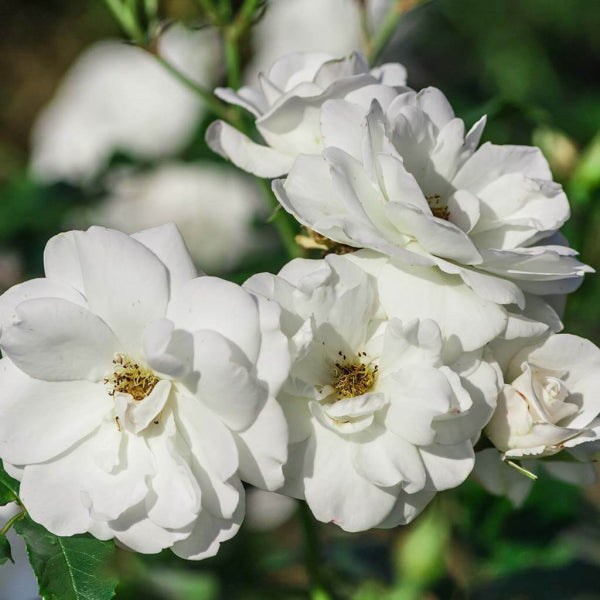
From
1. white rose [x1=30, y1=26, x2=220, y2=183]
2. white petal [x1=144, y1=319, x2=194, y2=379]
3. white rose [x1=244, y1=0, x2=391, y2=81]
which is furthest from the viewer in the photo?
white rose [x1=244, y1=0, x2=391, y2=81]

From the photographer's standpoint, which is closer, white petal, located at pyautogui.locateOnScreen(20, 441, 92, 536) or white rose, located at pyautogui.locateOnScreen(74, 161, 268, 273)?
white petal, located at pyautogui.locateOnScreen(20, 441, 92, 536)

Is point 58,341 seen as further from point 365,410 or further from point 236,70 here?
point 236,70

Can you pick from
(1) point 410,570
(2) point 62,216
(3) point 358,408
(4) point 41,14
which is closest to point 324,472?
(3) point 358,408

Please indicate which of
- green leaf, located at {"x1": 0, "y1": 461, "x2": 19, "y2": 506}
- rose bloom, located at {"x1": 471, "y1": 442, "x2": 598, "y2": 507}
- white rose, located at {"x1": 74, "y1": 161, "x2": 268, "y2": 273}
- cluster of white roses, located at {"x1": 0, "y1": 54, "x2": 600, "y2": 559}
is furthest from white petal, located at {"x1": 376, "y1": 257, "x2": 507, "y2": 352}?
white rose, located at {"x1": 74, "y1": 161, "x2": 268, "y2": 273}

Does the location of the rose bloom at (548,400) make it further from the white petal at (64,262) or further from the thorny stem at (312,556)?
the white petal at (64,262)

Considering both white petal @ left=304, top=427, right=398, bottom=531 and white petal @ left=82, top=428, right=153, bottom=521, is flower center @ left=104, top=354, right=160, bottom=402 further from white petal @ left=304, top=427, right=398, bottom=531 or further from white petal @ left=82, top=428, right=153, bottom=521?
white petal @ left=304, top=427, right=398, bottom=531

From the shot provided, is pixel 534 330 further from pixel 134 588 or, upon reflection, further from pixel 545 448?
pixel 134 588

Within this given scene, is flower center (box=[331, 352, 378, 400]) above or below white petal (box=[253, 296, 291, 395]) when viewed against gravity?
below
